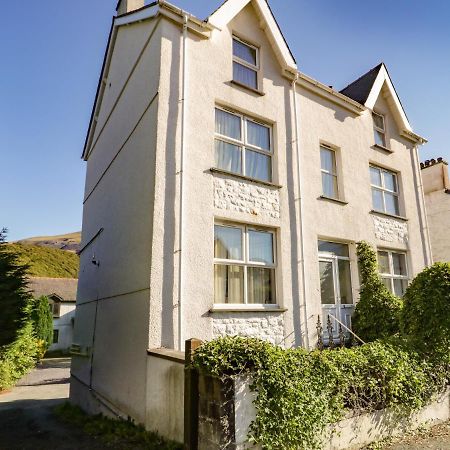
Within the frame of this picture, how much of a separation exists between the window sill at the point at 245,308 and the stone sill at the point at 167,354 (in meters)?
1.43

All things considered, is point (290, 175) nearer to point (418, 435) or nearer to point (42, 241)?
point (418, 435)

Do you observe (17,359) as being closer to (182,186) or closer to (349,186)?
(182,186)

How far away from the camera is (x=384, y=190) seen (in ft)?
42.2

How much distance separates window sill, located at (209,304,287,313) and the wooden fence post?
8.14 feet

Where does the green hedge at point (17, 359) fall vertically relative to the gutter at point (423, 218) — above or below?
below

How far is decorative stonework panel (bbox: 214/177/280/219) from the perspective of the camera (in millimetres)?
8430

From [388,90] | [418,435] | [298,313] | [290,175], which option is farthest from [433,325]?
[388,90]

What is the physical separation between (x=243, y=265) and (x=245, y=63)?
602cm

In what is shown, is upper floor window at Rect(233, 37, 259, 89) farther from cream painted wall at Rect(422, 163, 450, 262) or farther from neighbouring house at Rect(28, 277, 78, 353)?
neighbouring house at Rect(28, 277, 78, 353)

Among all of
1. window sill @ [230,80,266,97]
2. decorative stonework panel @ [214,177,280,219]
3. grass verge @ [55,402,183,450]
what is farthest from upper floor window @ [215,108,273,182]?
grass verge @ [55,402,183,450]

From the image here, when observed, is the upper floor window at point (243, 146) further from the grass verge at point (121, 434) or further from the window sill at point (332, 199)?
the grass verge at point (121, 434)

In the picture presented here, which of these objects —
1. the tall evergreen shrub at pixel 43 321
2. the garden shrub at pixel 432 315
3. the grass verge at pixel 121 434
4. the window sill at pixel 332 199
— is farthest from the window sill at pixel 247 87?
the tall evergreen shrub at pixel 43 321

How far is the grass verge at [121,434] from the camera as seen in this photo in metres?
5.68

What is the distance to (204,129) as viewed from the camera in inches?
338
